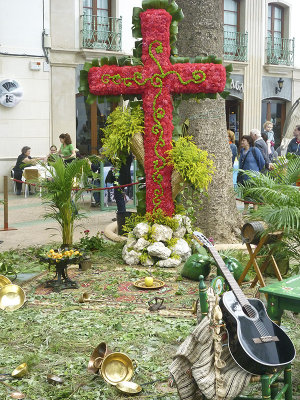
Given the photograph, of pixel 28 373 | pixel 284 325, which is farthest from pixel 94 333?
pixel 284 325

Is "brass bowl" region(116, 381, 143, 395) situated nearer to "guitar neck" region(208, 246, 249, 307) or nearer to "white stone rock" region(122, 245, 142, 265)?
"guitar neck" region(208, 246, 249, 307)

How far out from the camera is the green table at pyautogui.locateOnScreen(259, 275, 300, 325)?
3531 mm

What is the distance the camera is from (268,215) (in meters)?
5.32

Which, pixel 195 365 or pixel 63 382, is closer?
pixel 195 365

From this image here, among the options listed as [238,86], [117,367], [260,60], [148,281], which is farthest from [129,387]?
[260,60]

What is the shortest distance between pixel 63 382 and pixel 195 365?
3.99ft

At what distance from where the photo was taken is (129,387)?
12.6 feet

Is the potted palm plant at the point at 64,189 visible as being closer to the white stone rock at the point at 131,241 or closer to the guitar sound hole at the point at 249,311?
the white stone rock at the point at 131,241

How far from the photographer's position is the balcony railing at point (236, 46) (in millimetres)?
21688

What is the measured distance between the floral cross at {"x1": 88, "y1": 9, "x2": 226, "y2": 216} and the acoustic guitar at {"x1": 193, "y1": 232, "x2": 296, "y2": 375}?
4.32 meters

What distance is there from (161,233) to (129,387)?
148 inches

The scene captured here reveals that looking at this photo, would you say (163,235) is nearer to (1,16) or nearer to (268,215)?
(268,215)

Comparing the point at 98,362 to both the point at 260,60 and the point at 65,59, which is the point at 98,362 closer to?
the point at 65,59

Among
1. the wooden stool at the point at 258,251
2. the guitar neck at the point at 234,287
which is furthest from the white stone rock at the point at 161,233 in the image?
the guitar neck at the point at 234,287
